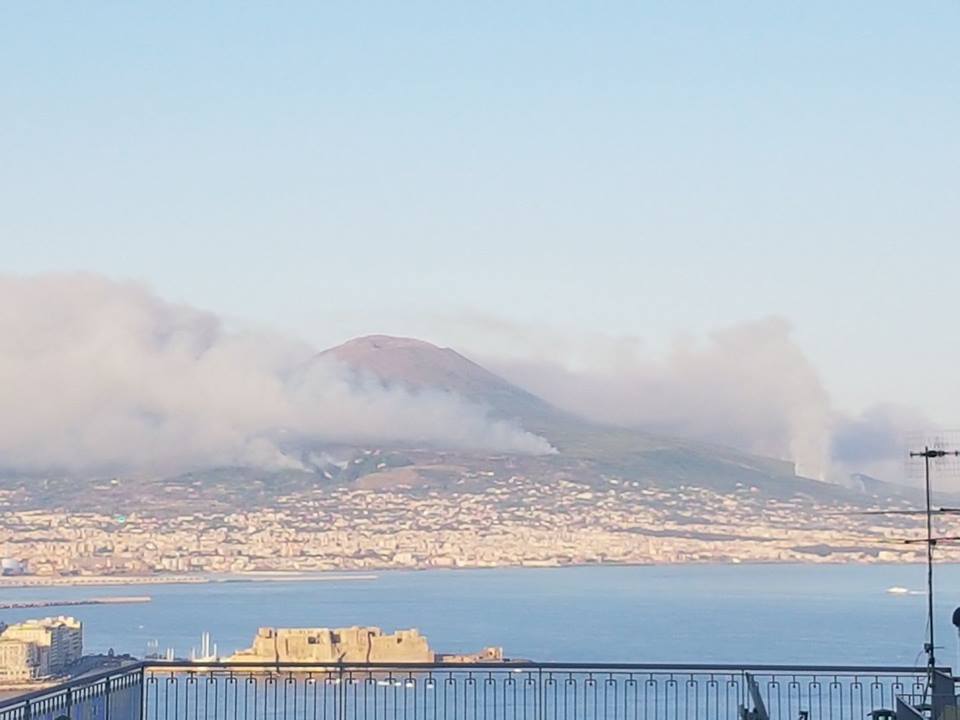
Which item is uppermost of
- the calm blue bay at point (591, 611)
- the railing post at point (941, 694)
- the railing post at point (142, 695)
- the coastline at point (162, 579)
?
the railing post at point (941, 694)

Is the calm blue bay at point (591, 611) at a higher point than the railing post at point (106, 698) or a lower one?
lower

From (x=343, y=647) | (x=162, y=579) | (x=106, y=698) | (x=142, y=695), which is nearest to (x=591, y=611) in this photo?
(x=162, y=579)

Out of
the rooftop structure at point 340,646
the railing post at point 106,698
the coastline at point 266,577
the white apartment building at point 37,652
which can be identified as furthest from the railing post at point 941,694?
the coastline at point 266,577

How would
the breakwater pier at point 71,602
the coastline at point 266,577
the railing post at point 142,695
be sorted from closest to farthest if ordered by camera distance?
the railing post at point 142,695
the breakwater pier at point 71,602
the coastline at point 266,577

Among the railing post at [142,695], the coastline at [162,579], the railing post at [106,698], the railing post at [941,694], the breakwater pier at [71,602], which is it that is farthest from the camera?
the coastline at [162,579]

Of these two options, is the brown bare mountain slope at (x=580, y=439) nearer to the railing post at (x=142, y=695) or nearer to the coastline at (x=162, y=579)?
the coastline at (x=162, y=579)

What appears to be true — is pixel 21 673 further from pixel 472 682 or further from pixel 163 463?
pixel 163 463

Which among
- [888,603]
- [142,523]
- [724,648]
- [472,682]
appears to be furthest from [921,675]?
[142,523]

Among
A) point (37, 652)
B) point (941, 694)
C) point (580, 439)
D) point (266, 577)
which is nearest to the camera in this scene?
point (941, 694)

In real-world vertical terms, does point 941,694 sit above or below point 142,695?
above

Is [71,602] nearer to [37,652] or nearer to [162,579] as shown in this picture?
[162,579]

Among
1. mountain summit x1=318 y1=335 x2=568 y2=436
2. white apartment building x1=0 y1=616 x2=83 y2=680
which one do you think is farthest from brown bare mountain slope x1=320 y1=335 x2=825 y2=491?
white apartment building x1=0 y1=616 x2=83 y2=680
